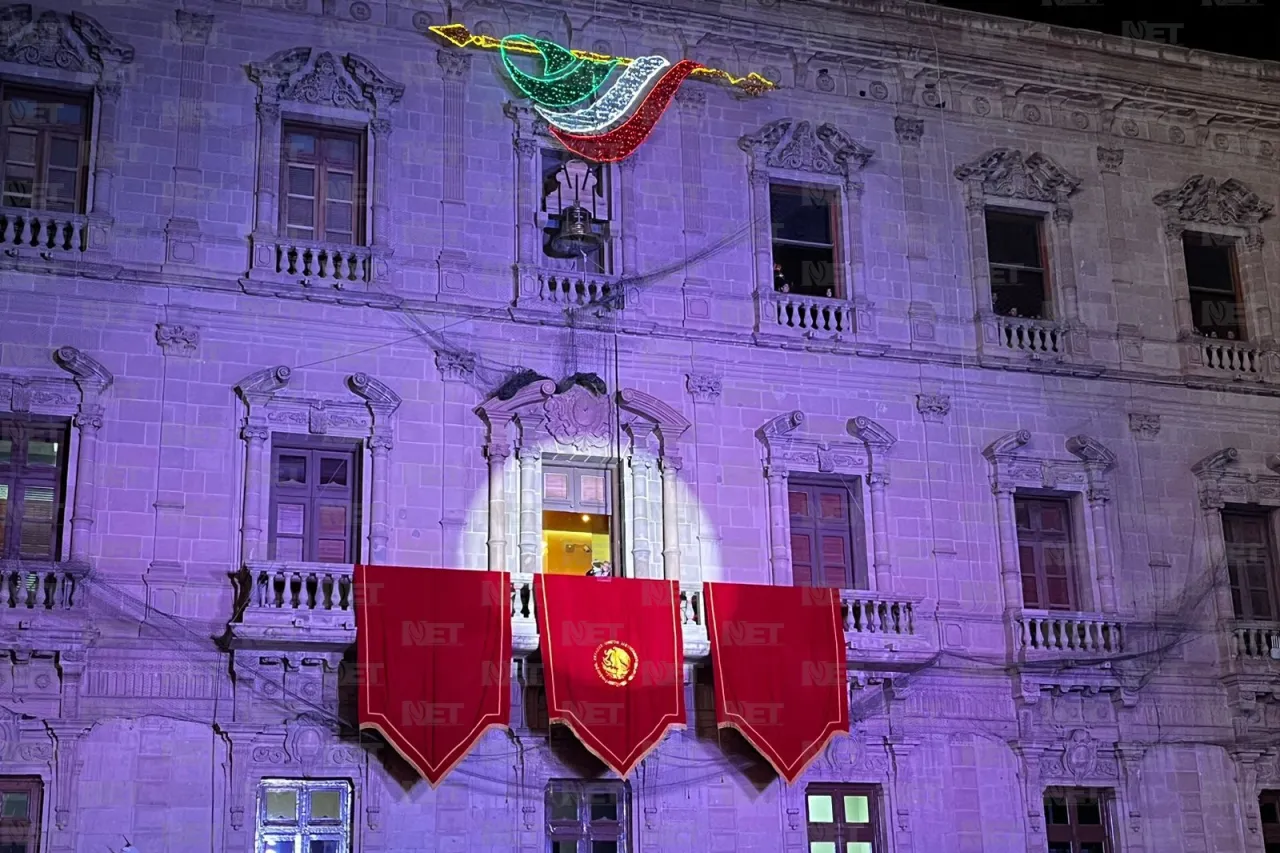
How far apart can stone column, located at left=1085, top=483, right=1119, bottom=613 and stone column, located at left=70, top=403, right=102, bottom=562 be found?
12.6 m

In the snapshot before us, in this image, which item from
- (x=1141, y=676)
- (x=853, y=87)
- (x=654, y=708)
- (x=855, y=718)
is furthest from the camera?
(x=853, y=87)

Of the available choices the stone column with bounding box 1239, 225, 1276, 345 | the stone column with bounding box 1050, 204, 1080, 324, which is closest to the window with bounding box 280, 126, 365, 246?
the stone column with bounding box 1050, 204, 1080, 324

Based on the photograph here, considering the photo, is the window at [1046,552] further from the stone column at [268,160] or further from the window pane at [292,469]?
the stone column at [268,160]

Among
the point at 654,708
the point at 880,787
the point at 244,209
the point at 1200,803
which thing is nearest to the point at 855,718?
the point at 880,787

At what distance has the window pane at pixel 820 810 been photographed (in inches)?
798

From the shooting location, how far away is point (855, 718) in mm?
20578

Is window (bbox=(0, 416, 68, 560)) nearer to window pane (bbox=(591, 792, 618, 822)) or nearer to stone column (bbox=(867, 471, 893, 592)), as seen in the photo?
window pane (bbox=(591, 792, 618, 822))

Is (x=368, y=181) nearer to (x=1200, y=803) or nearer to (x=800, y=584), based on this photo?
(x=800, y=584)

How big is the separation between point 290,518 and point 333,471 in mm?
760

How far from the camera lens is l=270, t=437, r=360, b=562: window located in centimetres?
1938

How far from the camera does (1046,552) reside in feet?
74.3

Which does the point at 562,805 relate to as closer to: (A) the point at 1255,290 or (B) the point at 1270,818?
(B) the point at 1270,818

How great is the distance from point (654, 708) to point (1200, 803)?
7.70 metres

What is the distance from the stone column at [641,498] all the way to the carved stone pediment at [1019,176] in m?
6.28
